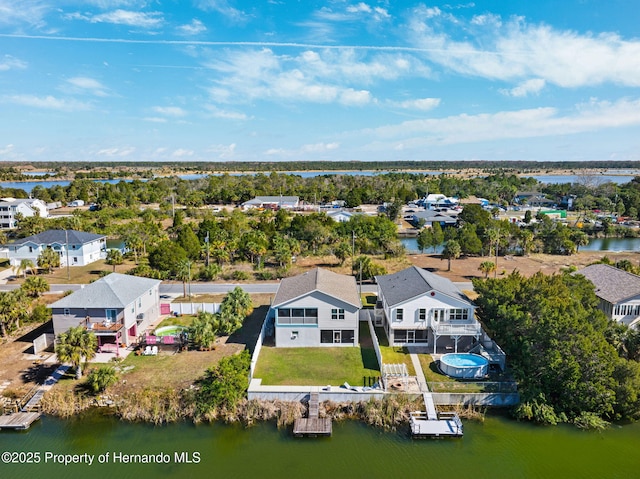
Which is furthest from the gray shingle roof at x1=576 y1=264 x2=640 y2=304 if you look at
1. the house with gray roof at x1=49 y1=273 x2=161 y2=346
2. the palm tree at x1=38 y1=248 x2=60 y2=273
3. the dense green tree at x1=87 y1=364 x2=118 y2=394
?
the palm tree at x1=38 y1=248 x2=60 y2=273

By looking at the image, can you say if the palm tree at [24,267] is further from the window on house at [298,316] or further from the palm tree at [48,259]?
the window on house at [298,316]

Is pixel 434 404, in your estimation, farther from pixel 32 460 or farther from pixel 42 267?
pixel 42 267

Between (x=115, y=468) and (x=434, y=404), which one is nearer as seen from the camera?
(x=115, y=468)

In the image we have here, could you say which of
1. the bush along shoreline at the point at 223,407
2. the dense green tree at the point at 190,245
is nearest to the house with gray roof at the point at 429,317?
the bush along shoreline at the point at 223,407

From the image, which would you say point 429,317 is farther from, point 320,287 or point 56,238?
point 56,238

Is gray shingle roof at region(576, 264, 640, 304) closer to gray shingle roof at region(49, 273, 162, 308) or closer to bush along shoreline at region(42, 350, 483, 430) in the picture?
bush along shoreline at region(42, 350, 483, 430)

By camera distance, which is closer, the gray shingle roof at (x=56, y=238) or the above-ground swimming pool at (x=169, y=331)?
the above-ground swimming pool at (x=169, y=331)

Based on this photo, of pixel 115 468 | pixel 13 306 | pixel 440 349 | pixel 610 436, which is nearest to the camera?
pixel 115 468

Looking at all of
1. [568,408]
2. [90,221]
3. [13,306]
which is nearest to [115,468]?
[13,306]
